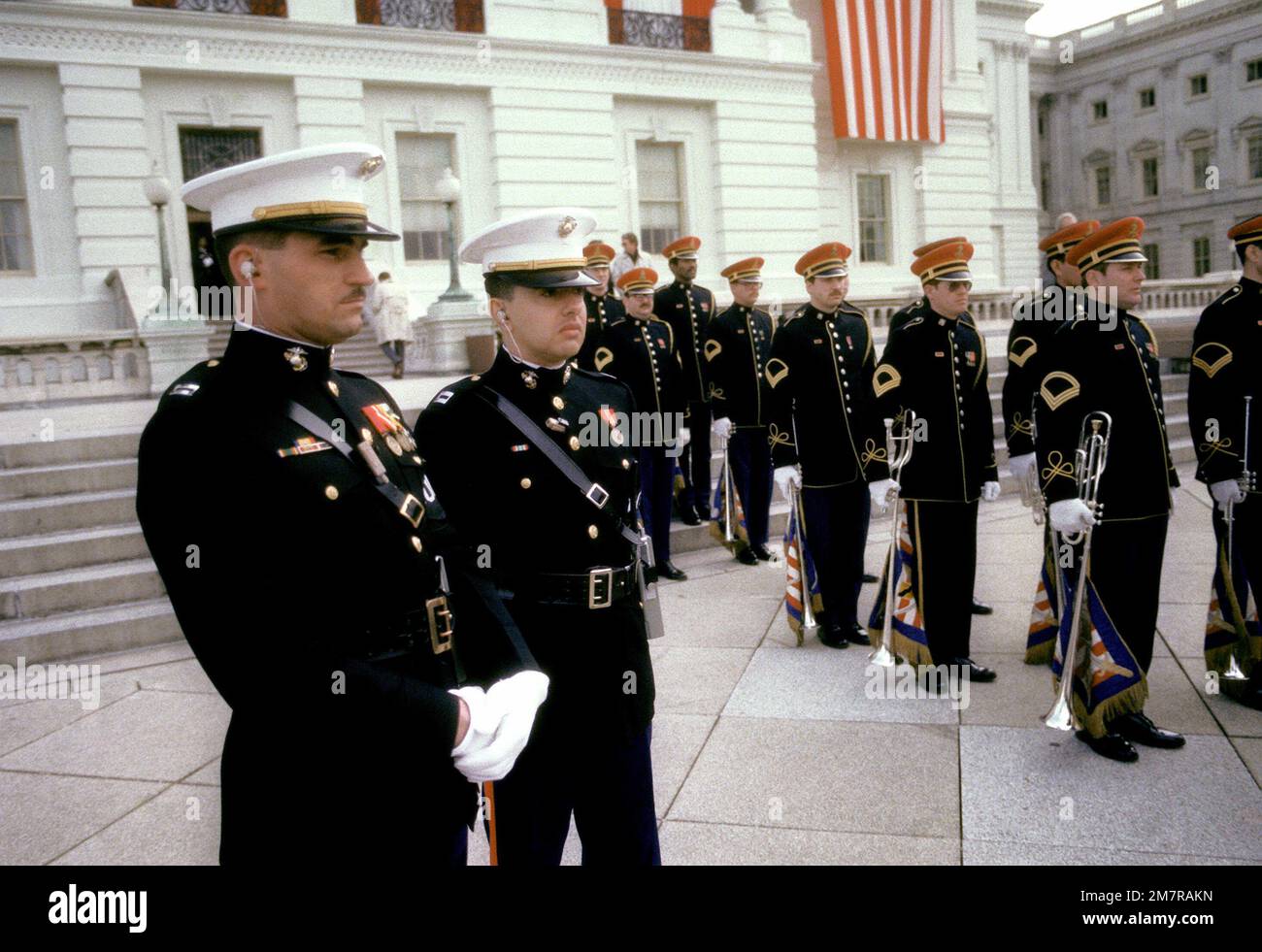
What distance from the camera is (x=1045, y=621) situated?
5594mm

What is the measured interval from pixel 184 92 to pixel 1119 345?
55.3 feet

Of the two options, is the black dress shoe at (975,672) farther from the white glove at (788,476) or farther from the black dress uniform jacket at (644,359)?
the black dress uniform jacket at (644,359)

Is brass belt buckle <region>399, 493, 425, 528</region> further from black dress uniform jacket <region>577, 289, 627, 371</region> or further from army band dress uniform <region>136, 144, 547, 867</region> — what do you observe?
black dress uniform jacket <region>577, 289, 627, 371</region>

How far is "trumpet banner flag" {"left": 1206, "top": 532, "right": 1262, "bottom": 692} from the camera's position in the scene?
4.91 meters

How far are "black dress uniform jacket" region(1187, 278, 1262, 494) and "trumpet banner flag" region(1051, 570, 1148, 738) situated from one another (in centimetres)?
104

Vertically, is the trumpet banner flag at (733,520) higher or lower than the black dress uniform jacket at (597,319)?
lower

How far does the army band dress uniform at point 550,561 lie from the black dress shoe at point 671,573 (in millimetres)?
5334

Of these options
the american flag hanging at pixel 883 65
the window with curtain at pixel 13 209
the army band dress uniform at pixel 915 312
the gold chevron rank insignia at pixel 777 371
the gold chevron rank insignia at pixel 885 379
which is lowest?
the gold chevron rank insignia at pixel 885 379

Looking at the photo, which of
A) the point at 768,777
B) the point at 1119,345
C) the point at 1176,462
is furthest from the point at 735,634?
the point at 1176,462

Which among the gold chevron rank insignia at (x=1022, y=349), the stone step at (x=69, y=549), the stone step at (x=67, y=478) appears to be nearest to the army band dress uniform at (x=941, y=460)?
the gold chevron rank insignia at (x=1022, y=349)

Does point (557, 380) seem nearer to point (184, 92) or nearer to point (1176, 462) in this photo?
point (1176, 462)

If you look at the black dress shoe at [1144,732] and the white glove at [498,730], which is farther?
the black dress shoe at [1144,732]

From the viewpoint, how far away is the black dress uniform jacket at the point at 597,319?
30.2 ft

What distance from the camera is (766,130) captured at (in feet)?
73.6
